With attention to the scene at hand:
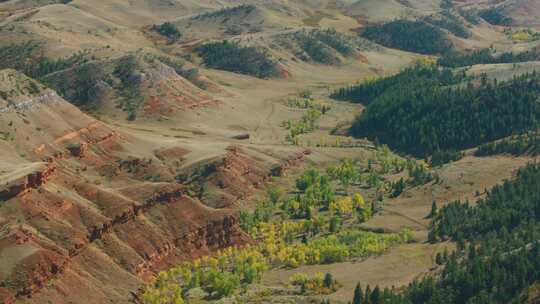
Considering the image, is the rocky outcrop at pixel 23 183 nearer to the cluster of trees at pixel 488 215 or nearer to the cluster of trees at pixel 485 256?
the cluster of trees at pixel 485 256

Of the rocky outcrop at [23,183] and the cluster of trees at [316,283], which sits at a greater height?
the rocky outcrop at [23,183]

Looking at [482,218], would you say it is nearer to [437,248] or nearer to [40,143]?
[437,248]

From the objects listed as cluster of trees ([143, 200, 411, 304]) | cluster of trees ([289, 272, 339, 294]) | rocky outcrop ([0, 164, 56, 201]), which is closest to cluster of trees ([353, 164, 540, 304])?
cluster of trees ([289, 272, 339, 294])

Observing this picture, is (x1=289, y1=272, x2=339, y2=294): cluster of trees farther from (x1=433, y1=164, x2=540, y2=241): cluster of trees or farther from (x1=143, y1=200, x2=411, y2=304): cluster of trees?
(x1=433, y1=164, x2=540, y2=241): cluster of trees

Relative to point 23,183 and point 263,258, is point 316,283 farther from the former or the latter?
point 23,183

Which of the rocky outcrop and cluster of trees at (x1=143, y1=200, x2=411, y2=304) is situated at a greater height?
the rocky outcrop

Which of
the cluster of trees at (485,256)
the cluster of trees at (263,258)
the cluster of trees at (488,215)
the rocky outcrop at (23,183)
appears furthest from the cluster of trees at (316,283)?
the rocky outcrop at (23,183)

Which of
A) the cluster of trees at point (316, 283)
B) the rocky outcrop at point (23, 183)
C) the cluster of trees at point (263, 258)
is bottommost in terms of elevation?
the cluster of trees at point (263, 258)

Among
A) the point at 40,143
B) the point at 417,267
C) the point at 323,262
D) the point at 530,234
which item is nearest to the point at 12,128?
the point at 40,143
